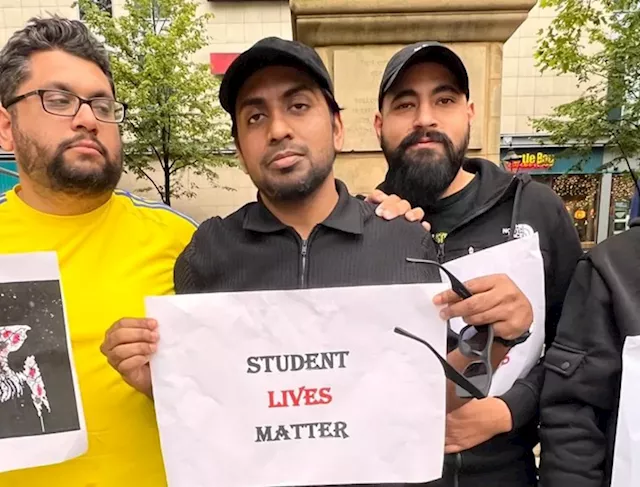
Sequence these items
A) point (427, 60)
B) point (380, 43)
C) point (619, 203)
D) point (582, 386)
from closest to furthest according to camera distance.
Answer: point (582, 386) < point (427, 60) < point (380, 43) < point (619, 203)

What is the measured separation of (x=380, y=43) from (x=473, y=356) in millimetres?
2779

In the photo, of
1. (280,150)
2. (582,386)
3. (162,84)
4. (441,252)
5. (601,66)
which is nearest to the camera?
(582,386)

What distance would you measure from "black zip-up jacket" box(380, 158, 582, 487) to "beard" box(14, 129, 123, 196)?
127 cm

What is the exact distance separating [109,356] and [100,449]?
0.45 m

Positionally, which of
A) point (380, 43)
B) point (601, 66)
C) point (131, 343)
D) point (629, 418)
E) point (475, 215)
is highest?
point (601, 66)

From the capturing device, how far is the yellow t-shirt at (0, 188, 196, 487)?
1.80 m

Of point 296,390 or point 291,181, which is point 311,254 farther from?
point 296,390

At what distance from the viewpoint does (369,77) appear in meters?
3.80

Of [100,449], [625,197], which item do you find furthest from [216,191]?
[100,449]

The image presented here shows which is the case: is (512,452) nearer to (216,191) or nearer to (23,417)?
(23,417)

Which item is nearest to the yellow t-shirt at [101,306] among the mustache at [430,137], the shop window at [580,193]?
the mustache at [430,137]

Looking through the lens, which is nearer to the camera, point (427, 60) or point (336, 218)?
point (336, 218)

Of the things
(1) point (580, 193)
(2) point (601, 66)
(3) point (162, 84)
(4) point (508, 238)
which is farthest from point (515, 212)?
(1) point (580, 193)

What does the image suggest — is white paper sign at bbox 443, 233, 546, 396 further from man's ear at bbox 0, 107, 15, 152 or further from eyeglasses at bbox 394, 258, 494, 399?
→ man's ear at bbox 0, 107, 15, 152
